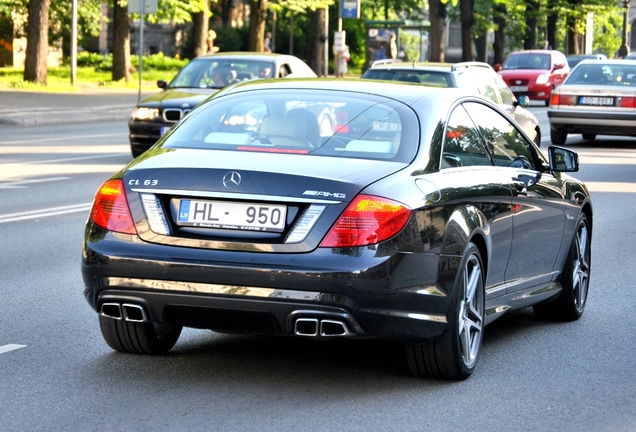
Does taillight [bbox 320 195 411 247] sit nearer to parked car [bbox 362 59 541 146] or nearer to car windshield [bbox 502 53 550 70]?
parked car [bbox 362 59 541 146]

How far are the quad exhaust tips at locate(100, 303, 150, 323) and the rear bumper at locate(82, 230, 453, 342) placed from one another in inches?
1.0

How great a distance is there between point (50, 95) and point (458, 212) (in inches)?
1205

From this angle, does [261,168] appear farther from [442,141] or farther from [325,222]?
[442,141]

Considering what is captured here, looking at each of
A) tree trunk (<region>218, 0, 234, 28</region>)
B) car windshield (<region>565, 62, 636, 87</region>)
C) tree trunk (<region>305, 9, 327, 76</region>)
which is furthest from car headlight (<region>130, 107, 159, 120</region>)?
tree trunk (<region>218, 0, 234, 28</region>)

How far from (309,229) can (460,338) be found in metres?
0.96

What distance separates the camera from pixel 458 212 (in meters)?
6.20

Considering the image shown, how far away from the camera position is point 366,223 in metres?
5.71

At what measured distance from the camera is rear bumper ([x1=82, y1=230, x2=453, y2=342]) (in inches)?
223

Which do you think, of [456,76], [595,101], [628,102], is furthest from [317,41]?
[456,76]

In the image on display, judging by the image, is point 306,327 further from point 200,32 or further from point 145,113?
point 200,32

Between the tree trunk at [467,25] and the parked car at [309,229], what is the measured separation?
51.1 m

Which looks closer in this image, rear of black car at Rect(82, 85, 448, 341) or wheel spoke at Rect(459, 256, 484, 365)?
rear of black car at Rect(82, 85, 448, 341)

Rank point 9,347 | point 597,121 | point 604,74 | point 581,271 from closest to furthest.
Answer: point 9,347 < point 581,271 < point 597,121 < point 604,74

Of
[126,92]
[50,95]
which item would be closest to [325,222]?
[50,95]
